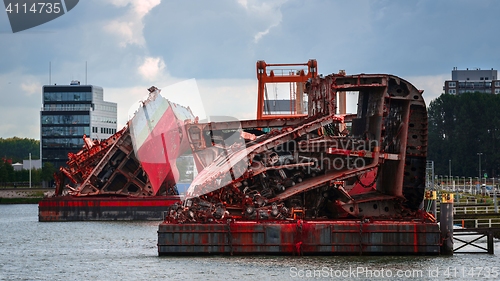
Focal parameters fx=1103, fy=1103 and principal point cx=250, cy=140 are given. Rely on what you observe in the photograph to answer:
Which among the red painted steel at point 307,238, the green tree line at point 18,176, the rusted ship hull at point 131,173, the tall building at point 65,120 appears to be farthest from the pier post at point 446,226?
the tall building at point 65,120

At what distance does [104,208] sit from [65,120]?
326ft

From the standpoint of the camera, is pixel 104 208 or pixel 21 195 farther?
pixel 21 195

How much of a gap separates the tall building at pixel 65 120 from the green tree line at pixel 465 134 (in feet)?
193

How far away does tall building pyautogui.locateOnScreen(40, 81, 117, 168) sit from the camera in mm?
192625

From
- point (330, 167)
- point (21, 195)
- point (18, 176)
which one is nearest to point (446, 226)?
point (330, 167)

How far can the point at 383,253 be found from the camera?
5312cm

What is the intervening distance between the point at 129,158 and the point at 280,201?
132 ft

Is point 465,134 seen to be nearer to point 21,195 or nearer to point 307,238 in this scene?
point 21,195

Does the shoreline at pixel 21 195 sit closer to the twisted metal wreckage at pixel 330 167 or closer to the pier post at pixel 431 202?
the twisted metal wreckage at pixel 330 167

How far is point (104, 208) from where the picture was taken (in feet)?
315

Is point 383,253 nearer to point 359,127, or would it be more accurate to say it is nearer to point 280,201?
point 280,201

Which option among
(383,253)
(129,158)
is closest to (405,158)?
(383,253)

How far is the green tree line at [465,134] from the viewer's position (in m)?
175

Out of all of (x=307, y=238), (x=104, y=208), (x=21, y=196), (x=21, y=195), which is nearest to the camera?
(x=307, y=238)
